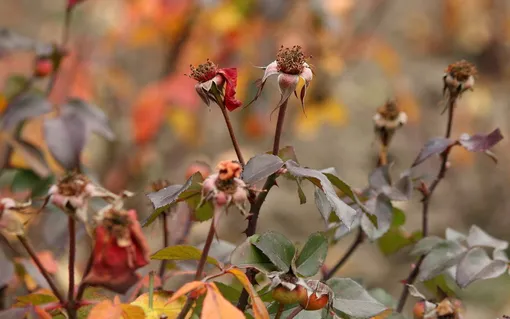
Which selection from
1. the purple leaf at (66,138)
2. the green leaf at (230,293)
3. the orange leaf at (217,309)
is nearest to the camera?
the orange leaf at (217,309)

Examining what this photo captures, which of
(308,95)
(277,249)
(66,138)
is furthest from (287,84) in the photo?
(308,95)

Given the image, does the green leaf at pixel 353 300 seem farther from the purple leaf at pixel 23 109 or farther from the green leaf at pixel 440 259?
the purple leaf at pixel 23 109

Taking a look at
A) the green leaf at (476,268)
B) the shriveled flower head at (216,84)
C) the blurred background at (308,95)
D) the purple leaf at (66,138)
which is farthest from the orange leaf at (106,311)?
the blurred background at (308,95)

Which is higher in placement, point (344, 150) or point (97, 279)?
point (97, 279)

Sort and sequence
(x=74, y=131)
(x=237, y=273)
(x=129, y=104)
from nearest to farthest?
1. (x=237, y=273)
2. (x=74, y=131)
3. (x=129, y=104)

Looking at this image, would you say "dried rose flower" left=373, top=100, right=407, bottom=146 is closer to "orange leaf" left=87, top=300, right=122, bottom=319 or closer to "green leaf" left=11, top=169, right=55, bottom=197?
"orange leaf" left=87, top=300, right=122, bottom=319

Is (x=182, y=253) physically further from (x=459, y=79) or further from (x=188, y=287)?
(x=459, y=79)

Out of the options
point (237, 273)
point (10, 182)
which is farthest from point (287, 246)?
point (10, 182)

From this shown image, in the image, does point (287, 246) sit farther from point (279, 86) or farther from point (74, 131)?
point (74, 131)
